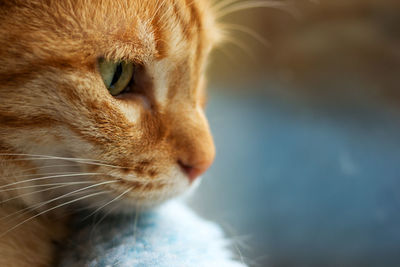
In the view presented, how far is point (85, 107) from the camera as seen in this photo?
1.62 ft

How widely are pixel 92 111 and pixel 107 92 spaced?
0.03 m

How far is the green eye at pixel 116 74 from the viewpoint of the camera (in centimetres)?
51

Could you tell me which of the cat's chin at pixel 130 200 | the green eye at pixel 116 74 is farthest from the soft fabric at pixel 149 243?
the green eye at pixel 116 74

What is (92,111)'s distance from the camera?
0.50m

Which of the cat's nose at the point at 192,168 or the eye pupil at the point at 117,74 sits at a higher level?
the eye pupil at the point at 117,74

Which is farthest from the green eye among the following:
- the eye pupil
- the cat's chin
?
the cat's chin

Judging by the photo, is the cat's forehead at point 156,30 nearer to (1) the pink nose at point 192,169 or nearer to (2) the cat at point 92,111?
(2) the cat at point 92,111

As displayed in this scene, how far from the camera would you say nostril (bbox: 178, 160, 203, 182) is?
2.01 feet

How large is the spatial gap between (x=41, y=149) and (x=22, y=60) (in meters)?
0.12

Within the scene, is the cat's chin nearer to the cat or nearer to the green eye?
the cat

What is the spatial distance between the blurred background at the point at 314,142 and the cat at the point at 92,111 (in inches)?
8.1

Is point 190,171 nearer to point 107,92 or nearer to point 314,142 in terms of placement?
point 107,92

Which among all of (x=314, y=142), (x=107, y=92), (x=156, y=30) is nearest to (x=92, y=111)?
(x=107, y=92)

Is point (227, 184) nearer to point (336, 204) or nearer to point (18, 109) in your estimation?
point (336, 204)
